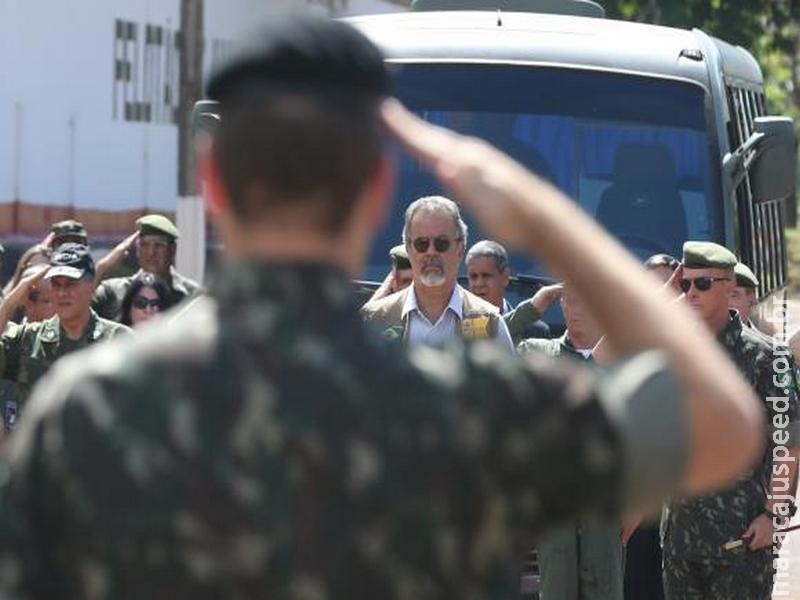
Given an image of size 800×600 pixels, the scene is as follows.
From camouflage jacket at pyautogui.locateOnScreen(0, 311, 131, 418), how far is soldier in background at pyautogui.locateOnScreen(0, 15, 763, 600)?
6723 millimetres

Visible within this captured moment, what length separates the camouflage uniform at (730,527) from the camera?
9.12 metres

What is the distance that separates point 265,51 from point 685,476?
67 centimetres

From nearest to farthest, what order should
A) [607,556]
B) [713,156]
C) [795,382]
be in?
[607,556] < [795,382] < [713,156]

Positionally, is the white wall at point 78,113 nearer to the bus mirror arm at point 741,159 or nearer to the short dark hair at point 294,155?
the bus mirror arm at point 741,159

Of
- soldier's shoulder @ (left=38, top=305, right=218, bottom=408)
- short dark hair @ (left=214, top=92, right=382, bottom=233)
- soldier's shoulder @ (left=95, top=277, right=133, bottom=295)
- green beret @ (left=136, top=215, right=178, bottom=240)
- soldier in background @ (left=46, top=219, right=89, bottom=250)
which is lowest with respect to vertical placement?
soldier's shoulder @ (left=95, top=277, right=133, bottom=295)

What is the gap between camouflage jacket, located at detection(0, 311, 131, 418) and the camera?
9.45 meters

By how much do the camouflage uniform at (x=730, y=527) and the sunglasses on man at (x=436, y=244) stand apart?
1147 millimetres

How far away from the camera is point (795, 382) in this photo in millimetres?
10031

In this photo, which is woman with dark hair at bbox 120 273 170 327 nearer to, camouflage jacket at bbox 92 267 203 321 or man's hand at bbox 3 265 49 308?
camouflage jacket at bbox 92 267 203 321

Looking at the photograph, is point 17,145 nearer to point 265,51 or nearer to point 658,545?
point 658,545

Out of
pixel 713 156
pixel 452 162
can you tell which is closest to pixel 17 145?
pixel 713 156

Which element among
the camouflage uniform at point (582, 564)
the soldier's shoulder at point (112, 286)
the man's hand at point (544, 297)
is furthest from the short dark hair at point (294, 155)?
the soldier's shoulder at point (112, 286)

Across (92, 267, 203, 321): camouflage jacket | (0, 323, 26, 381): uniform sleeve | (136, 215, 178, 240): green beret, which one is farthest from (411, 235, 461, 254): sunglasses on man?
(136, 215, 178, 240): green beret

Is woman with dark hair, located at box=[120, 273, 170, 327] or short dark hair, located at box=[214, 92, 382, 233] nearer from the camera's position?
short dark hair, located at box=[214, 92, 382, 233]
